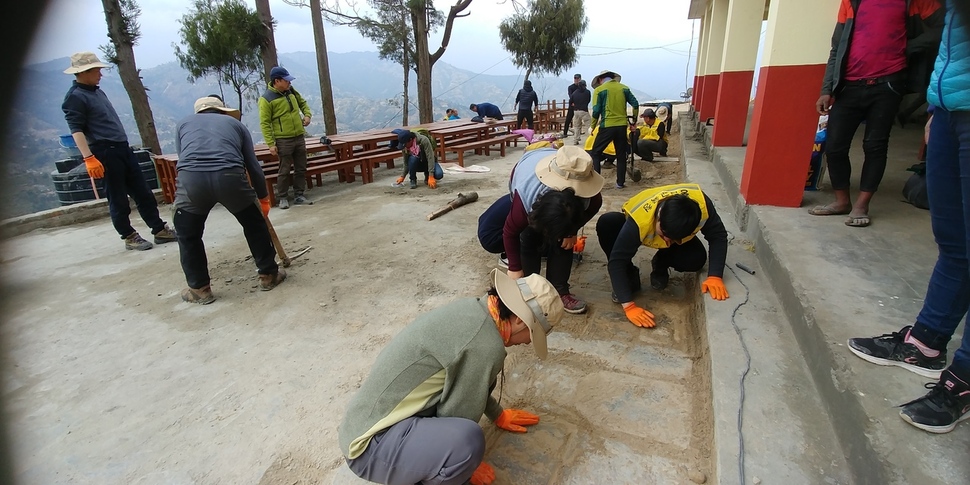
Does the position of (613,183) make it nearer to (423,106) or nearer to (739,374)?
(739,374)

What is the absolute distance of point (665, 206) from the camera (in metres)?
2.59

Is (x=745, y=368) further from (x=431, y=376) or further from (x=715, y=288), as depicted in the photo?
(x=431, y=376)

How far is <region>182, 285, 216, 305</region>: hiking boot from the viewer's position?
11.6 ft

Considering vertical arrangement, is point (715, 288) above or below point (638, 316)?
above

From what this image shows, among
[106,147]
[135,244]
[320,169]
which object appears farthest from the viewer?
[320,169]

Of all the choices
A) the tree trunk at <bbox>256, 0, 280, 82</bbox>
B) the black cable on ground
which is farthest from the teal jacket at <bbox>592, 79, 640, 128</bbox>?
the tree trunk at <bbox>256, 0, 280, 82</bbox>

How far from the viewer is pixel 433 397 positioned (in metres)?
1.64

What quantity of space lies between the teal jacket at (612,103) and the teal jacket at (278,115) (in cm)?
382

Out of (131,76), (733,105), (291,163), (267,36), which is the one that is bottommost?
(291,163)

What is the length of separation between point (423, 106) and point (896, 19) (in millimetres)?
11341

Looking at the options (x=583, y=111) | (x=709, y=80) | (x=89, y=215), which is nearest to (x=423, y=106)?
(x=583, y=111)

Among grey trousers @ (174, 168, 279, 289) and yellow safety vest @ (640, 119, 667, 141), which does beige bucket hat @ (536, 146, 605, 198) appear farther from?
yellow safety vest @ (640, 119, 667, 141)

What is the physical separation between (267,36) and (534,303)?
10324 mm

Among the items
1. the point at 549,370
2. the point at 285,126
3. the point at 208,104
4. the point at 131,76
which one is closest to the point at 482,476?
the point at 549,370
